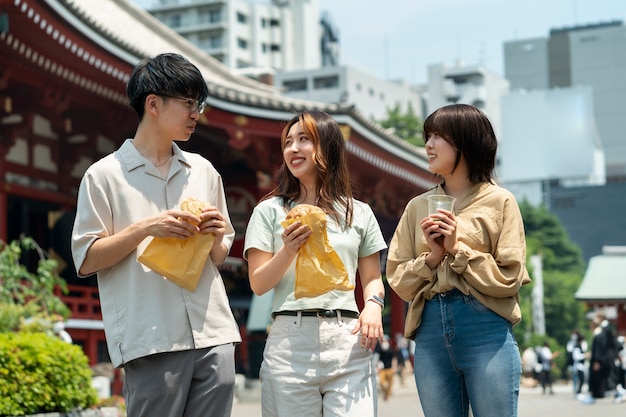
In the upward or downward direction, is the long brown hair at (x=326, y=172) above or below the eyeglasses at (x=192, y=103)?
below

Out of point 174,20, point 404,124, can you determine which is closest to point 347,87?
point 174,20

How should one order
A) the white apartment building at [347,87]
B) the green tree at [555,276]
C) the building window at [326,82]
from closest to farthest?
1. the green tree at [555,276]
2. the white apartment building at [347,87]
3. the building window at [326,82]

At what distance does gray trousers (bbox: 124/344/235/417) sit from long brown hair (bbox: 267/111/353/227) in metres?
0.81

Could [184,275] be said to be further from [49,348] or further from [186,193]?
[49,348]

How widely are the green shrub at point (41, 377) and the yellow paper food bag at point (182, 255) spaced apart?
163 inches

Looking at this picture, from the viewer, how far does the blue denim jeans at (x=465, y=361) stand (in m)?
3.80

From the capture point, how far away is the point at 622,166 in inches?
3696

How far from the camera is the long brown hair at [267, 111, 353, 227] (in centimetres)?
415

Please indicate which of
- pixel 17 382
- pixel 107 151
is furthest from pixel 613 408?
pixel 17 382

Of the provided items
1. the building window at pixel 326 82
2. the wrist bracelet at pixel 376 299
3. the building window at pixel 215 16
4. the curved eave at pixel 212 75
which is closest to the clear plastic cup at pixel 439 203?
the wrist bracelet at pixel 376 299

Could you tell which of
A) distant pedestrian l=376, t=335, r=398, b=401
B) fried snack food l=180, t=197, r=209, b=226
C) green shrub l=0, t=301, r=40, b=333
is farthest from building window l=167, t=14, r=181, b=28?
fried snack food l=180, t=197, r=209, b=226

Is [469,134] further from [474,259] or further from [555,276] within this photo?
[555,276]

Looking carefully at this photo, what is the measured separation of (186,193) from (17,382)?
14.0ft

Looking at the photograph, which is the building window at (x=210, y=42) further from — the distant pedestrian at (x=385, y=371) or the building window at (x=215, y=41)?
the distant pedestrian at (x=385, y=371)
